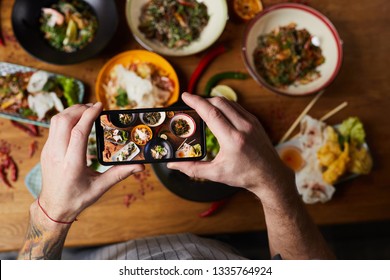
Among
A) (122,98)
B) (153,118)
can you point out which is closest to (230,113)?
(153,118)

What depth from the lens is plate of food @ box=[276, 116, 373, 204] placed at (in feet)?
6.24

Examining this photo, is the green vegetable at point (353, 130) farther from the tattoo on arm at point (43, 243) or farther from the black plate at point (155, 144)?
the tattoo on arm at point (43, 243)

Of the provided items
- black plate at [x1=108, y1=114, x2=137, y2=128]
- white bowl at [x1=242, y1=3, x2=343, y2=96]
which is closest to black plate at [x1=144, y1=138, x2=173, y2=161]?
black plate at [x1=108, y1=114, x2=137, y2=128]

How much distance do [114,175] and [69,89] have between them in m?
0.72

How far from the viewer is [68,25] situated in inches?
76.1

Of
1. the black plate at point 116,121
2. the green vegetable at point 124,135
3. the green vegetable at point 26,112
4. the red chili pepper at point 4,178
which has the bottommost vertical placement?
the red chili pepper at point 4,178

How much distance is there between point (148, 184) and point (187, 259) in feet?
1.59

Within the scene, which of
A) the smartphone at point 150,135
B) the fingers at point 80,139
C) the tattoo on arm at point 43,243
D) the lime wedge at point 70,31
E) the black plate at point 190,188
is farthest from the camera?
the lime wedge at point 70,31

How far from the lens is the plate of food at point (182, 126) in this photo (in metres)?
1.41

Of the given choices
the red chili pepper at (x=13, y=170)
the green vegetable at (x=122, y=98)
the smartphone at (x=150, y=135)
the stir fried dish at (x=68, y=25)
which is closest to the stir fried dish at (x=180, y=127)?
the smartphone at (x=150, y=135)

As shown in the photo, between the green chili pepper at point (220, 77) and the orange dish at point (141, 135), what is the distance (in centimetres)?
63

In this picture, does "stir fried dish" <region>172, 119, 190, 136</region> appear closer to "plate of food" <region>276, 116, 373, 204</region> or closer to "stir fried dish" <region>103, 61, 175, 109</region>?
"stir fried dish" <region>103, 61, 175, 109</region>

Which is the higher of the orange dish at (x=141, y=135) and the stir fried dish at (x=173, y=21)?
the stir fried dish at (x=173, y=21)

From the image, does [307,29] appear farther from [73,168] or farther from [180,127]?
[73,168]
